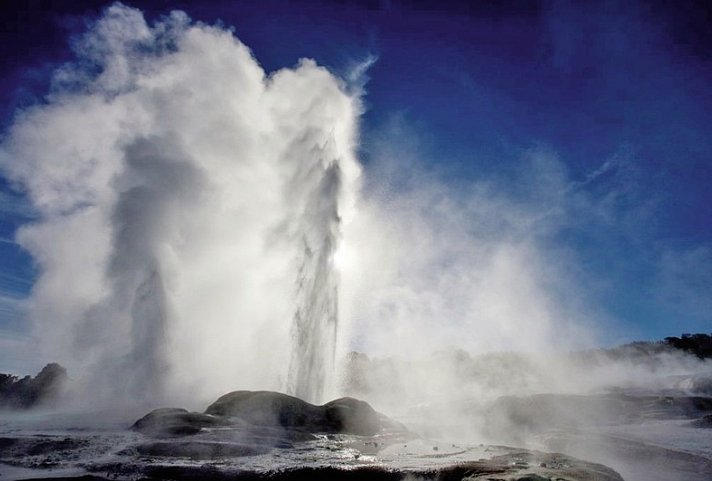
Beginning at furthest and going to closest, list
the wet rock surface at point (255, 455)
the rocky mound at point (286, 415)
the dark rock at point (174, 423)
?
the rocky mound at point (286, 415) → the dark rock at point (174, 423) → the wet rock surface at point (255, 455)

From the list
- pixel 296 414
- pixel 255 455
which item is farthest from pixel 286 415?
pixel 255 455

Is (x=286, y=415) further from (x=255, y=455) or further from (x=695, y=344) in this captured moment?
(x=695, y=344)

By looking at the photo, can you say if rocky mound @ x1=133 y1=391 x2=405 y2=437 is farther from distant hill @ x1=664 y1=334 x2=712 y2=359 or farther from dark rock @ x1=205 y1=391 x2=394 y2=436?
distant hill @ x1=664 y1=334 x2=712 y2=359

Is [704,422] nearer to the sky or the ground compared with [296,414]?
nearer to the ground

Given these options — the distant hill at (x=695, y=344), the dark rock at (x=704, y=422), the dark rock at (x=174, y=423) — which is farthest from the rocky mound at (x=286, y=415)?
the distant hill at (x=695, y=344)

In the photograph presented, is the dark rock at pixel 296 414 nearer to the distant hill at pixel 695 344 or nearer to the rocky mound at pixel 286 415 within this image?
the rocky mound at pixel 286 415

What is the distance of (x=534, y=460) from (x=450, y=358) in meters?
83.3

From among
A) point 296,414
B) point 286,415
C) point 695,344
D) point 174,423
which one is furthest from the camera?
point 695,344

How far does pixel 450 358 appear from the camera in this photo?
94375mm

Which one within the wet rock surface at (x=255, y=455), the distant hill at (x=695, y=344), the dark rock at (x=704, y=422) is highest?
the distant hill at (x=695, y=344)

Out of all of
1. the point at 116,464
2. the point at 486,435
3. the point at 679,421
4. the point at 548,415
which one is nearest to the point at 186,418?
the point at 116,464

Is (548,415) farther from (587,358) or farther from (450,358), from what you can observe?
(587,358)

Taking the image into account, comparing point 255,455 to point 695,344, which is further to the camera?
point 695,344

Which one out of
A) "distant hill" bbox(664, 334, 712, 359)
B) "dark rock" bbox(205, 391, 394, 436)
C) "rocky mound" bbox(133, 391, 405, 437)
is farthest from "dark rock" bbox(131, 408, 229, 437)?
"distant hill" bbox(664, 334, 712, 359)
